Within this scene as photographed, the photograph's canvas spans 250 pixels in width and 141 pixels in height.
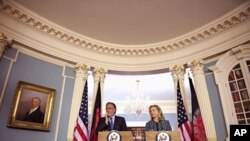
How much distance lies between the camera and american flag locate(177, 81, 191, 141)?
436 cm

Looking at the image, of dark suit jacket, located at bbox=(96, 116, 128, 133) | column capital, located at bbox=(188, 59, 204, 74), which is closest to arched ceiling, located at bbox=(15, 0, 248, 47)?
column capital, located at bbox=(188, 59, 204, 74)

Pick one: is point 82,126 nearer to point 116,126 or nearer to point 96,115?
point 96,115

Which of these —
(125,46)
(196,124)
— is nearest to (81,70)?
(125,46)

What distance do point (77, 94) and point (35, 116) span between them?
113cm

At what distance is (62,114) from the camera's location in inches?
182

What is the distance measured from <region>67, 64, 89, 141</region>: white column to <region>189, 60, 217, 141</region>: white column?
9.52 ft

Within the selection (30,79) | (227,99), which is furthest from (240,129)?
(30,79)

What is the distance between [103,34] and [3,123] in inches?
123

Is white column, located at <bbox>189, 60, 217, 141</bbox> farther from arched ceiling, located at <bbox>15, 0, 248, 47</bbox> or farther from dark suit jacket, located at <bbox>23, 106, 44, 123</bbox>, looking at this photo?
dark suit jacket, located at <bbox>23, 106, 44, 123</bbox>

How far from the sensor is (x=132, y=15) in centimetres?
458

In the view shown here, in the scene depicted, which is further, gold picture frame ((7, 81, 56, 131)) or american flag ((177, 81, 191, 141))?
american flag ((177, 81, 191, 141))

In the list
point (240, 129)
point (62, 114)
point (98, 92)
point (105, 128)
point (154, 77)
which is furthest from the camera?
point (154, 77)

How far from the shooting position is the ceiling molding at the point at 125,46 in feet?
14.1

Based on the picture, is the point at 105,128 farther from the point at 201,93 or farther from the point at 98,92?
the point at 201,93
